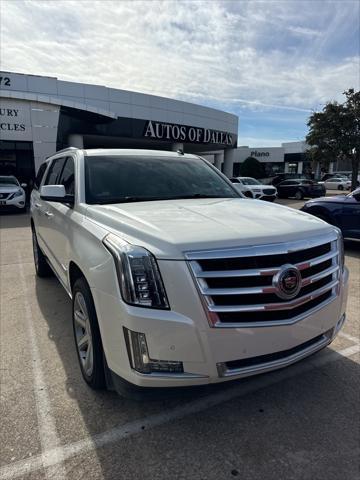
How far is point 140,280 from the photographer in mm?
2119

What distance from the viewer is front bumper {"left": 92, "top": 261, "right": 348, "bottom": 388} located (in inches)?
81.4

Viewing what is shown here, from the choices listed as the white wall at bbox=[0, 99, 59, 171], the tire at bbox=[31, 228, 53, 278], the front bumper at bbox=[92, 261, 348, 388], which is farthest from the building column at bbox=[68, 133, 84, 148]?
the front bumper at bbox=[92, 261, 348, 388]

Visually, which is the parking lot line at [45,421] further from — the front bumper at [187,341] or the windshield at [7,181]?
the windshield at [7,181]

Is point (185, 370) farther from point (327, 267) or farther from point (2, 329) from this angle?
point (2, 329)

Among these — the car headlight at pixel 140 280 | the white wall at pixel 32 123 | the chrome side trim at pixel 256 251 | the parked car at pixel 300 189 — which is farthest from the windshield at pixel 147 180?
the parked car at pixel 300 189

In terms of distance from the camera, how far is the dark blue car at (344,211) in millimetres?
7833

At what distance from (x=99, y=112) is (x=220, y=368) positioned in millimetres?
23549

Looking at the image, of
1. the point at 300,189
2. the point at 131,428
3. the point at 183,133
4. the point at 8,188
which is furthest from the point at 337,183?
the point at 131,428

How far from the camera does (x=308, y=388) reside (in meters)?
→ 2.91

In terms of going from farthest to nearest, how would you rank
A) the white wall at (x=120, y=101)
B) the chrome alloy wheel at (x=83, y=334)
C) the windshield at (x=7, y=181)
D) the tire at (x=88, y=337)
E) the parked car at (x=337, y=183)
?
the parked car at (x=337, y=183) → the white wall at (x=120, y=101) → the windshield at (x=7, y=181) → the chrome alloy wheel at (x=83, y=334) → the tire at (x=88, y=337)

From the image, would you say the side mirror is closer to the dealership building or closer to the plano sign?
the dealership building

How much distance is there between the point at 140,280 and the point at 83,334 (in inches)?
45.3

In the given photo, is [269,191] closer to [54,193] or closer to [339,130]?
[339,130]

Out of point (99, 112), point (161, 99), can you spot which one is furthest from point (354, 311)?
point (161, 99)
